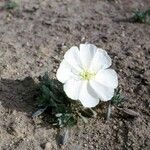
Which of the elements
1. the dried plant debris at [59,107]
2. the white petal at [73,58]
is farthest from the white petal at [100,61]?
the dried plant debris at [59,107]

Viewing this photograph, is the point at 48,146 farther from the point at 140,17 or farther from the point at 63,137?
the point at 140,17

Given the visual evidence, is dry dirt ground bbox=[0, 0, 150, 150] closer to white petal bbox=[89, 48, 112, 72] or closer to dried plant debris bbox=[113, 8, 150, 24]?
dried plant debris bbox=[113, 8, 150, 24]

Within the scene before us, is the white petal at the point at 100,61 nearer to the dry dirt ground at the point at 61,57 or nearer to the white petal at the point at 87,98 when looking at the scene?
the white petal at the point at 87,98

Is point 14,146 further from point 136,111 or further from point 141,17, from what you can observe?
point 141,17

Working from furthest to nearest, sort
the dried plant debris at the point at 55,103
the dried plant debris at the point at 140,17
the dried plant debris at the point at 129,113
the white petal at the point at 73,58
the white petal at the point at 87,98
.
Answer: the dried plant debris at the point at 140,17 → the dried plant debris at the point at 129,113 → the dried plant debris at the point at 55,103 → the white petal at the point at 73,58 → the white petal at the point at 87,98

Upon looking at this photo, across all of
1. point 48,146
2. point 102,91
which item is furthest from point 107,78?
point 48,146

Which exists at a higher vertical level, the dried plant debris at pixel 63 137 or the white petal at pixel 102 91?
the white petal at pixel 102 91
